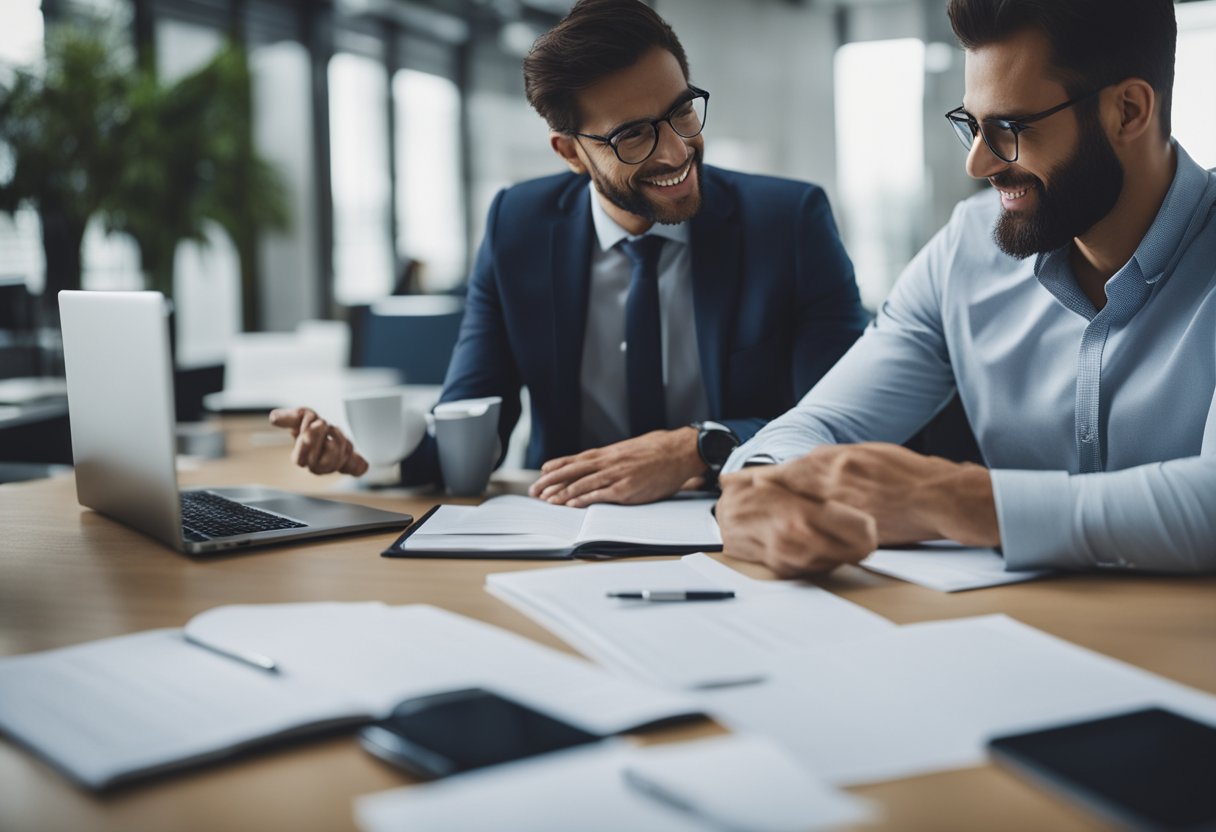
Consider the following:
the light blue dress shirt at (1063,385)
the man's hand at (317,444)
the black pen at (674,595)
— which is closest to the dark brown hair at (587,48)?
the light blue dress shirt at (1063,385)

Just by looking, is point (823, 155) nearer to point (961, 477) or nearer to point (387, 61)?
point (387, 61)

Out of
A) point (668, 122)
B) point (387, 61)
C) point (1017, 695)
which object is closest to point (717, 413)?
point (668, 122)

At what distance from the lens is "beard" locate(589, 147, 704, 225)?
76.9 inches

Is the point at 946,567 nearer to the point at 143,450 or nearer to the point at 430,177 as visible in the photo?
the point at 143,450

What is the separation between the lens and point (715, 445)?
5.41 feet

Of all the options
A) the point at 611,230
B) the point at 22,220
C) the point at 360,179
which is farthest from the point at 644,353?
the point at 360,179

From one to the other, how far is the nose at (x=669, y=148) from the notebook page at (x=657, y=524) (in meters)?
0.63

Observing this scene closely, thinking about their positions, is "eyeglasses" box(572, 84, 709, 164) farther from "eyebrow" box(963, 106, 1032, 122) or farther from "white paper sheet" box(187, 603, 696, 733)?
"white paper sheet" box(187, 603, 696, 733)

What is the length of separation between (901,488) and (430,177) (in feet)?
29.1

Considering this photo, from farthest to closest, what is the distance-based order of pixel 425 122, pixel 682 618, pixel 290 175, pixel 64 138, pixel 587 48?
1. pixel 425 122
2. pixel 290 175
3. pixel 64 138
4. pixel 587 48
5. pixel 682 618

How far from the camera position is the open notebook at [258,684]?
73 centimetres

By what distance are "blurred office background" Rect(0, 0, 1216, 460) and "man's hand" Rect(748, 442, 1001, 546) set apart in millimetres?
6179

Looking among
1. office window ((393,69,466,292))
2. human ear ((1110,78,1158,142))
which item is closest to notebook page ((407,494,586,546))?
human ear ((1110,78,1158,142))

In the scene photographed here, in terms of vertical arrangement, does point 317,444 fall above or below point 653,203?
below
